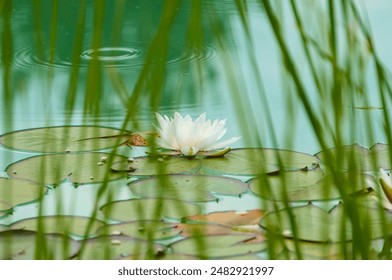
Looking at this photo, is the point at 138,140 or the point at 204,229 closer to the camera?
the point at 204,229

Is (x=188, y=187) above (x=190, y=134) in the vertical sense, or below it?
below

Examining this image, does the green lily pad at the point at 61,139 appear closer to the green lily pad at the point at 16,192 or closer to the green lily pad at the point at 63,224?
the green lily pad at the point at 16,192

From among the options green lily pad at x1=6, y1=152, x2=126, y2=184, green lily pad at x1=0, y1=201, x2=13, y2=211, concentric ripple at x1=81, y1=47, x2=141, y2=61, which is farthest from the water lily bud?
concentric ripple at x1=81, y1=47, x2=141, y2=61

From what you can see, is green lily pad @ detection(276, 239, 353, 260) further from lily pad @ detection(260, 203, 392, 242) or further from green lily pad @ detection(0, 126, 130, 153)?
green lily pad @ detection(0, 126, 130, 153)

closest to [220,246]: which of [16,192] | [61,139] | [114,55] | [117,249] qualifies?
[117,249]

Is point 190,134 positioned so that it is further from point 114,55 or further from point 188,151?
point 114,55

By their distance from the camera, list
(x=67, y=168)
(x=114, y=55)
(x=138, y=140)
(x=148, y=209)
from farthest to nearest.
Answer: (x=114, y=55), (x=138, y=140), (x=67, y=168), (x=148, y=209)

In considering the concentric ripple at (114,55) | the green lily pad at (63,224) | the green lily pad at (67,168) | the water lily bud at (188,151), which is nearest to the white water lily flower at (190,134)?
the water lily bud at (188,151)
